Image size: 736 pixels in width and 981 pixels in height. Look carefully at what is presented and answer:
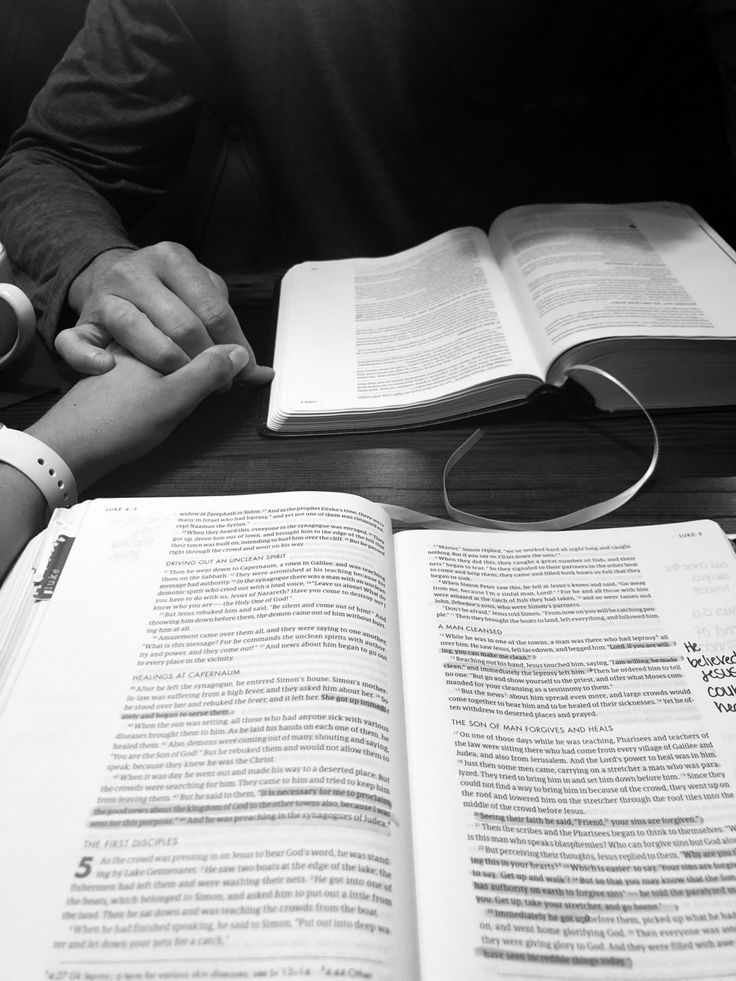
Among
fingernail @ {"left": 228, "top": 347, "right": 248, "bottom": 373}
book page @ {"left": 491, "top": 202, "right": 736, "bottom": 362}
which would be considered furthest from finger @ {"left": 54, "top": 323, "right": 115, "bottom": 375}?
book page @ {"left": 491, "top": 202, "right": 736, "bottom": 362}

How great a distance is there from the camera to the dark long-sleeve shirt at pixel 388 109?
0.82m

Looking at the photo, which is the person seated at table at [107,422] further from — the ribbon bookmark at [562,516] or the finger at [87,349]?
the ribbon bookmark at [562,516]

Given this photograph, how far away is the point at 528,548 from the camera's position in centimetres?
45

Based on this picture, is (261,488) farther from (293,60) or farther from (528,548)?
(293,60)

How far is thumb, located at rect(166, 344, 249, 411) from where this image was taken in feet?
1.85

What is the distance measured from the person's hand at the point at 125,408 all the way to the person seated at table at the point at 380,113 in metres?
0.18

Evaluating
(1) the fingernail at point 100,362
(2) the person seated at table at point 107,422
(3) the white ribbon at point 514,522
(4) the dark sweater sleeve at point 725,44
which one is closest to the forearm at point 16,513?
(2) the person seated at table at point 107,422

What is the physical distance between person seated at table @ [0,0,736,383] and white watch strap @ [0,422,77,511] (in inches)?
9.5

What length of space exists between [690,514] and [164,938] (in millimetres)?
423

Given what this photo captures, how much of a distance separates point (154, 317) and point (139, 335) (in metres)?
0.03

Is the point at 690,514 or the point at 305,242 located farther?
the point at 305,242

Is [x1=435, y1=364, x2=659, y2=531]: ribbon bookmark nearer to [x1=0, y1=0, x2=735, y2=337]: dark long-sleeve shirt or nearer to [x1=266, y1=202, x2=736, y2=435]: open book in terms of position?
[x1=266, y1=202, x2=736, y2=435]: open book

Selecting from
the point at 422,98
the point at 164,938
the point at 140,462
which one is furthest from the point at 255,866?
the point at 422,98

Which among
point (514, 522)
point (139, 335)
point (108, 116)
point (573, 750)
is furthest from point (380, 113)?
point (573, 750)
